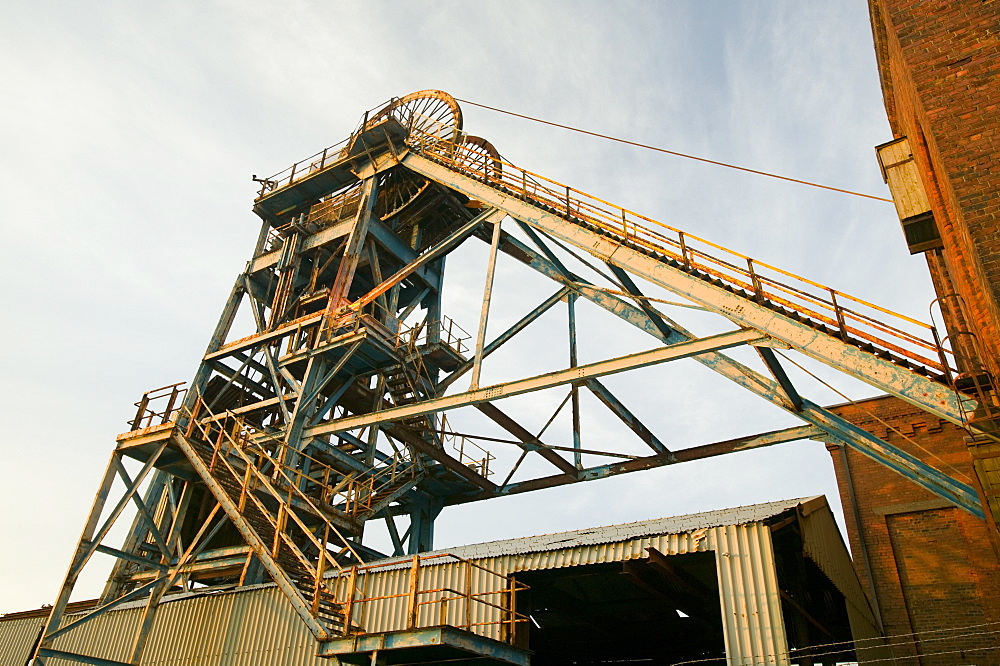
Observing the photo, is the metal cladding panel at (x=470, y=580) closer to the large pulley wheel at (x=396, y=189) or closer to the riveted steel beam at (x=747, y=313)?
the riveted steel beam at (x=747, y=313)

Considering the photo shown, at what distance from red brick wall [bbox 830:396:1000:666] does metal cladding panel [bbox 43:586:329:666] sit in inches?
512

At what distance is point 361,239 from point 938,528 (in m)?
16.9

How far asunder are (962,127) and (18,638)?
20.1 m

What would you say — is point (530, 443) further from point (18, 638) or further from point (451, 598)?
point (18, 638)

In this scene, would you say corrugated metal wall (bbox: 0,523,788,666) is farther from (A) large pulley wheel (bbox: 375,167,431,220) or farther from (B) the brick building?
(A) large pulley wheel (bbox: 375,167,431,220)

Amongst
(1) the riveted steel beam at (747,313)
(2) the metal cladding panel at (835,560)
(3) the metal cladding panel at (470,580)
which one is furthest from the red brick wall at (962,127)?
(3) the metal cladding panel at (470,580)

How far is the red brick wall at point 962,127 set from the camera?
8.85m

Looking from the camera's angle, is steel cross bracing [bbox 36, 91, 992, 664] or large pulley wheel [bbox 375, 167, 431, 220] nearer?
steel cross bracing [bbox 36, 91, 992, 664]

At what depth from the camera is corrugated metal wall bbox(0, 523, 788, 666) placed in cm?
940

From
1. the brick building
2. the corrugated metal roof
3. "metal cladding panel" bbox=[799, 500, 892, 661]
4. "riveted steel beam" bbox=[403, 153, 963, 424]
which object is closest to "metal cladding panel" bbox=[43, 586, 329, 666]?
the corrugated metal roof

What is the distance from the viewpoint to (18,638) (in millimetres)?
16594

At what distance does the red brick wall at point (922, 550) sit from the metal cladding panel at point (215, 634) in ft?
42.7

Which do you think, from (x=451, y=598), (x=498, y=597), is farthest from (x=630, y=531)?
(x=451, y=598)

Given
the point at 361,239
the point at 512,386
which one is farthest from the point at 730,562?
the point at 361,239
